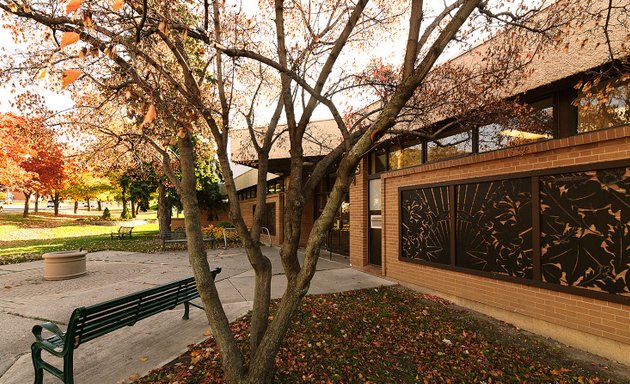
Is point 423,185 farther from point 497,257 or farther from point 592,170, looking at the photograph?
point 592,170

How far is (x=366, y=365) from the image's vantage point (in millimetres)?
3725

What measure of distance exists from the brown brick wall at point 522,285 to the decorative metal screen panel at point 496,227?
0.22m

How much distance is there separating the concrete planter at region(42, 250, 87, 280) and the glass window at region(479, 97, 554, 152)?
398 inches

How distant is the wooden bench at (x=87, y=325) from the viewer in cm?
303

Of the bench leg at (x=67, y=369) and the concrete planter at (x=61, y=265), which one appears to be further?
the concrete planter at (x=61, y=265)

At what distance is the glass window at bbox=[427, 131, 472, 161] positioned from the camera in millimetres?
5969

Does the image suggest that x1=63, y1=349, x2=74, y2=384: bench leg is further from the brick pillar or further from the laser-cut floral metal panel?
the brick pillar

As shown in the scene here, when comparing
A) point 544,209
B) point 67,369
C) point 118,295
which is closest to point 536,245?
point 544,209

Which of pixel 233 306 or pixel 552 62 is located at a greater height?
pixel 552 62

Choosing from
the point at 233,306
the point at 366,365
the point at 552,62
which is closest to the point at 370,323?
the point at 366,365

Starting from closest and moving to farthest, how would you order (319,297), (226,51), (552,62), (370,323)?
(226,51), (552,62), (370,323), (319,297)

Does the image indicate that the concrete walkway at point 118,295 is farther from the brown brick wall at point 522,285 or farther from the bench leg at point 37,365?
the brown brick wall at point 522,285

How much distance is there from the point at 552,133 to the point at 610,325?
2662 mm

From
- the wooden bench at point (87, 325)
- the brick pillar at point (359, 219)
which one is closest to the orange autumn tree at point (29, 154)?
the wooden bench at point (87, 325)
